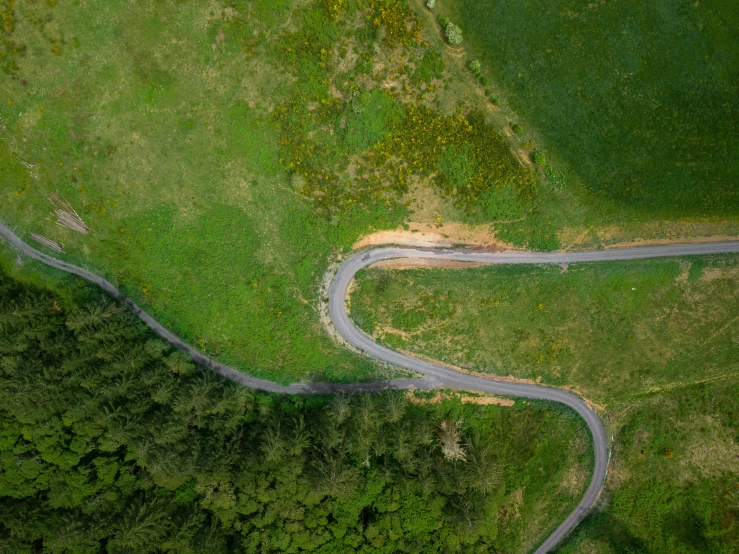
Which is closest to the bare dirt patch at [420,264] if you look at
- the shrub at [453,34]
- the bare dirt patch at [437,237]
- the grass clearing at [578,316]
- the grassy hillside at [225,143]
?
the grass clearing at [578,316]

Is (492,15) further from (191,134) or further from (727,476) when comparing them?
(727,476)

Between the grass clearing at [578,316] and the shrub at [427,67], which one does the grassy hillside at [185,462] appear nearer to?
the grass clearing at [578,316]

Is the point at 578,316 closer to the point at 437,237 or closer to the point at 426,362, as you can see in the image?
the point at 426,362

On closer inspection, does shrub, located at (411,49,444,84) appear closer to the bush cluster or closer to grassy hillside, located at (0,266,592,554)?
the bush cluster

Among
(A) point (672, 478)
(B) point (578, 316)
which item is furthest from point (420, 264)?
(A) point (672, 478)

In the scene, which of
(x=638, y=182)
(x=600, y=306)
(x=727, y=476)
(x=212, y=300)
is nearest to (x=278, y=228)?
(x=212, y=300)
